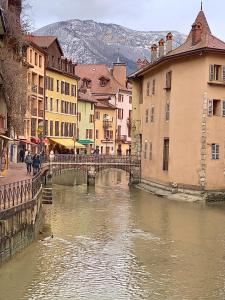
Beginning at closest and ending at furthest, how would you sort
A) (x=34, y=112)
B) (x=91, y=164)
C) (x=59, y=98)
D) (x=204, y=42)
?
(x=204, y=42)
(x=91, y=164)
(x=34, y=112)
(x=59, y=98)

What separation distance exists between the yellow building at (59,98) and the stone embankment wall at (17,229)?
1731 inches

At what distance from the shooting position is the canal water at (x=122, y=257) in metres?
18.3

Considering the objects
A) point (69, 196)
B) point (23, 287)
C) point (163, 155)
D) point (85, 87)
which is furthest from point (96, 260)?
point (85, 87)

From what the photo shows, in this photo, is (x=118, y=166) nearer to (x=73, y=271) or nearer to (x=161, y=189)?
(x=161, y=189)

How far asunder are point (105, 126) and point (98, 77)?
8053 mm

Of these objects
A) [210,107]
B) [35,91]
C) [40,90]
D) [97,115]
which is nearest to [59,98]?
[40,90]

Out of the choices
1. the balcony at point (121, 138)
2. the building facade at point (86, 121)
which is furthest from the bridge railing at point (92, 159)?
the balcony at point (121, 138)

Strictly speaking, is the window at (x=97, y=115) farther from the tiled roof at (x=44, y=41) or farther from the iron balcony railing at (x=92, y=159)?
the iron balcony railing at (x=92, y=159)

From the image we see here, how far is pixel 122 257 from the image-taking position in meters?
22.8

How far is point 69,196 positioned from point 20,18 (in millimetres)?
13670

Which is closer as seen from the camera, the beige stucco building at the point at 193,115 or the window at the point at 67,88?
the beige stucco building at the point at 193,115

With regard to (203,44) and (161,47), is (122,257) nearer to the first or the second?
(203,44)

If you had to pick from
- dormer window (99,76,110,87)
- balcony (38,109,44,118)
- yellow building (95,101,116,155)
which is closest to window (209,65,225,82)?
balcony (38,109,44,118)

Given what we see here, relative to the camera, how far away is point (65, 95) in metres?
74.8
